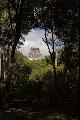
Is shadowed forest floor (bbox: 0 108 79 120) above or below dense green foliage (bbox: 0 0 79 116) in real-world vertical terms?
below

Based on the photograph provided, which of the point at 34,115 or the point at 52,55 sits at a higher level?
the point at 52,55

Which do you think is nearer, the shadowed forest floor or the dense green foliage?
the shadowed forest floor

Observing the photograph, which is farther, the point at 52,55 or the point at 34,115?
the point at 52,55

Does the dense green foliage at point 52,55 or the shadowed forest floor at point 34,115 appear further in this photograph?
the dense green foliage at point 52,55

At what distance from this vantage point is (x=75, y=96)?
23.7 m

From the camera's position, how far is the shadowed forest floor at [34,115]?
60.7 feet

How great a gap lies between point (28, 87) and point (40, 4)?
7861 mm

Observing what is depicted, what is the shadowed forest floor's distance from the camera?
1850cm

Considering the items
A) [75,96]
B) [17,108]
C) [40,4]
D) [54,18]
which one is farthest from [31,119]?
[40,4]

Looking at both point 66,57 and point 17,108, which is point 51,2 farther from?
point 17,108

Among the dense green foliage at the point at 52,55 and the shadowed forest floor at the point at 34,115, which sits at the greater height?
the dense green foliage at the point at 52,55

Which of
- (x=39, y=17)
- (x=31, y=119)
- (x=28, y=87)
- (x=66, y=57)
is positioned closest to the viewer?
(x=31, y=119)

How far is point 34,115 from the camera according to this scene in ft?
64.5

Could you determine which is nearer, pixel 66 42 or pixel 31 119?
pixel 31 119
